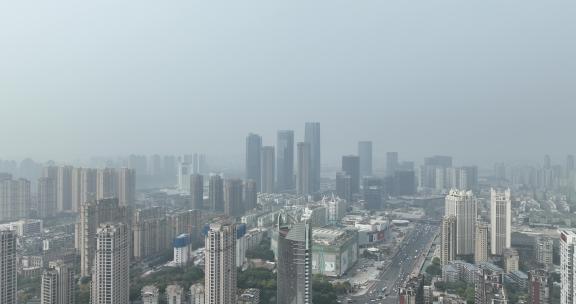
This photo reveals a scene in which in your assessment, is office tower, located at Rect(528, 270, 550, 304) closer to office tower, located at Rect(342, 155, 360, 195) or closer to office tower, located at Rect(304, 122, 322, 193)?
office tower, located at Rect(304, 122, 322, 193)

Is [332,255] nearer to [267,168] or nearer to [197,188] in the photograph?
[197,188]

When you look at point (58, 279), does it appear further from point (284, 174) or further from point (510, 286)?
point (284, 174)

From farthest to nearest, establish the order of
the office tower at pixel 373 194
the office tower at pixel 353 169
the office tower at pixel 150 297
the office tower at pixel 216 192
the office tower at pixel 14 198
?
the office tower at pixel 353 169 < the office tower at pixel 373 194 < the office tower at pixel 216 192 < the office tower at pixel 14 198 < the office tower at pixel 150 297

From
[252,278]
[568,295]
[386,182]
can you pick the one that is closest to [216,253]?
[252,278]

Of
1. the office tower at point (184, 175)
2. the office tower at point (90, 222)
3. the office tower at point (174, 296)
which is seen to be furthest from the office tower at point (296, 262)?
the office tower at point (184, 175)

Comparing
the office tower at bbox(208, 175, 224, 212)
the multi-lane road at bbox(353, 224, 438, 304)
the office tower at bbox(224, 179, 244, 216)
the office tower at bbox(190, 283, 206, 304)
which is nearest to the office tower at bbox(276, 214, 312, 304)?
the office tower at bbox(190, 283, 206, 304)

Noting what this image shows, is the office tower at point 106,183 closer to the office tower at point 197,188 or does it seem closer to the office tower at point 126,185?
the office tower at point 126,185
